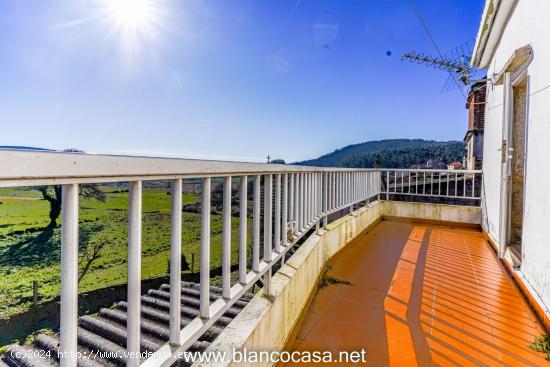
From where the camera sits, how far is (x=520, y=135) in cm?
349

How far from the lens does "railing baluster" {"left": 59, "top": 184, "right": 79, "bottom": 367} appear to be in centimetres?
58

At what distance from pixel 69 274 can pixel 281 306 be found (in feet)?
4.34

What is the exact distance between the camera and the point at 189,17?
874cm

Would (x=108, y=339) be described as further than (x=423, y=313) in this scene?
No

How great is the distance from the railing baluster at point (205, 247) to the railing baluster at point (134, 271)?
0.29 metres

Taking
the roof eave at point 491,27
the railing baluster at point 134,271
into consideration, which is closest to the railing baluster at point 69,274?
the railing baluster at point 134,271

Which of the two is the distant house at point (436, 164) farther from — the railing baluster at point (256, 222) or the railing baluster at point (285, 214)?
the railing baluster at point (256, 222)

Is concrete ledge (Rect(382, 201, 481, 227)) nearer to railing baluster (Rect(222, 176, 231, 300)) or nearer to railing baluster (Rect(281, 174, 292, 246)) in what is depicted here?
railing baluster (Rect(281, 174, 292, 246))

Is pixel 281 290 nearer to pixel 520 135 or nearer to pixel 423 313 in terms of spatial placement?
pixel 423 313

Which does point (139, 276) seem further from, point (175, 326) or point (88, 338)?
point (88, 338)

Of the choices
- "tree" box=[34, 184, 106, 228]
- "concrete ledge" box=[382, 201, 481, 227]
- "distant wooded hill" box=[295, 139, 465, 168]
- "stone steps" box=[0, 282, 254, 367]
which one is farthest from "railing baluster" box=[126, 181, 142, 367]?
"distant wooded hill" box=[295, 139, 465, 168]

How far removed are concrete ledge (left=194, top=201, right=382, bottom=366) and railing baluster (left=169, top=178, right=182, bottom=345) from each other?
0.72ft

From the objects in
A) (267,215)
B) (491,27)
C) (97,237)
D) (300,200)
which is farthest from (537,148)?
(97,237)

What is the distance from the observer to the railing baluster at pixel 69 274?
1.91 feet
